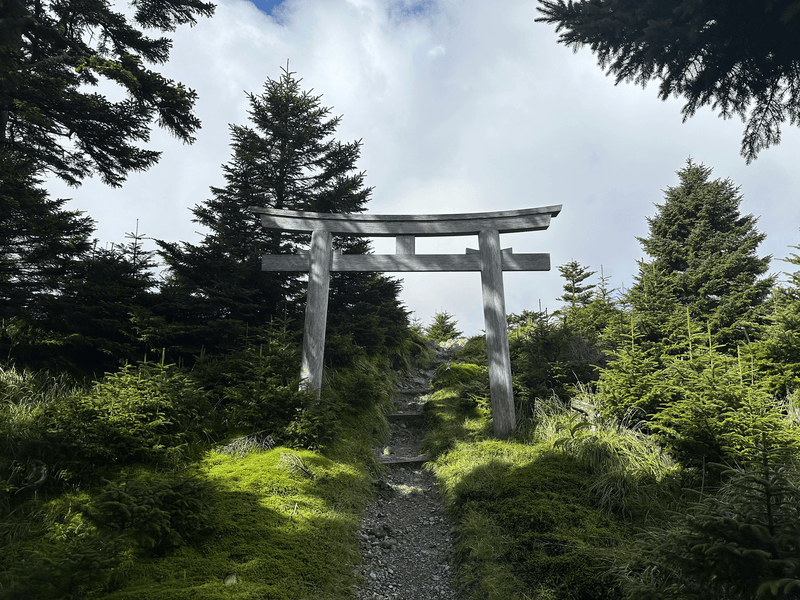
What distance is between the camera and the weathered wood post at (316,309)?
7207mm

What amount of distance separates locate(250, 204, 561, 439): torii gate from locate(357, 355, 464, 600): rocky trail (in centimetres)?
182

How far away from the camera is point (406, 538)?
4.84 m

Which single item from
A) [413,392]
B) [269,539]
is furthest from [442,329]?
[269,539]

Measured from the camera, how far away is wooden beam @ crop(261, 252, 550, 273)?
7316mm

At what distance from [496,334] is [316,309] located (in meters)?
3.49

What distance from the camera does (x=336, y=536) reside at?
4.29 m

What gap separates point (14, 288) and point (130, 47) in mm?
5637

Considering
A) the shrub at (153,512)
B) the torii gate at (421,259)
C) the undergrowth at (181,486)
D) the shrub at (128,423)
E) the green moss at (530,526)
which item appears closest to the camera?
the undergrowth at (181,486)

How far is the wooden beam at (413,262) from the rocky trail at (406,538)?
3.57 metres

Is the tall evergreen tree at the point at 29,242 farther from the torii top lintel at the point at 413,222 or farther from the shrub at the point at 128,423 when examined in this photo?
the torii top lintel at the point at 413,222

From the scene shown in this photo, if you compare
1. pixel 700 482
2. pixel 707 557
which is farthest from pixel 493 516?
pixel 707 557

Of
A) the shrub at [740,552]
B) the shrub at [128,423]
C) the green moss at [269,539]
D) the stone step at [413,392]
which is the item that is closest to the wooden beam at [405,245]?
the green moss at [269,539]

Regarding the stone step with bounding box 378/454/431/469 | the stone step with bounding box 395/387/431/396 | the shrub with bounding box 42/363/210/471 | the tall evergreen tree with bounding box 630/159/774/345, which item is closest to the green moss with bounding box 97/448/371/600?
the shrub with bounding box 42/363/210/471

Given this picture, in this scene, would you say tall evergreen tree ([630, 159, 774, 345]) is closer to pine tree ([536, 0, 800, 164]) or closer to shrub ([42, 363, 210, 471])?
pine tree ([536, 0, 800, 164])
